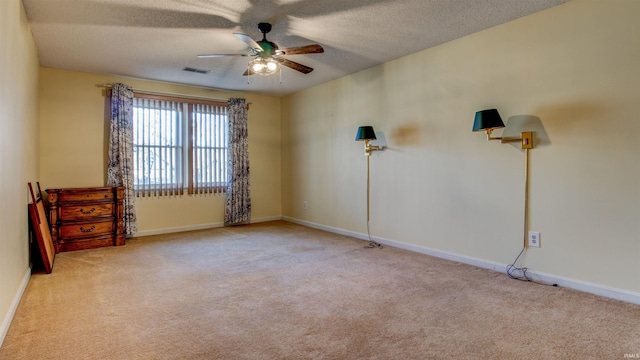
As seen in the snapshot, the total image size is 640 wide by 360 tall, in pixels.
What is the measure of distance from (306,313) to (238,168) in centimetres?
416

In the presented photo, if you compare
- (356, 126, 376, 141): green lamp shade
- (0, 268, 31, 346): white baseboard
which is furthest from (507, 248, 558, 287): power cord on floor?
(0, 268, 31, 346): white baseboard

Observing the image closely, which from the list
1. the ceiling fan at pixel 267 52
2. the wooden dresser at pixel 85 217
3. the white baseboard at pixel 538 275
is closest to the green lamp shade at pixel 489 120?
the white baseboard at pixel 538 275

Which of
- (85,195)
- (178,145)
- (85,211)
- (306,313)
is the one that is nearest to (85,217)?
(85,211)

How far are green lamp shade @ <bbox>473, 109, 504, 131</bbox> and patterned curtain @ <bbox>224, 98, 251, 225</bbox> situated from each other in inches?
166

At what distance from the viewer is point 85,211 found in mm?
4535

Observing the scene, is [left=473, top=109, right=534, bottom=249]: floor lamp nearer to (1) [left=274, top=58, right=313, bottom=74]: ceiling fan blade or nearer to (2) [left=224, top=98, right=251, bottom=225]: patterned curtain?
(1) [left=274, top=58, right=313, bottom=74]: ceiling fan blade

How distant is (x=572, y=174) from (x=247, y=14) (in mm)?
3244

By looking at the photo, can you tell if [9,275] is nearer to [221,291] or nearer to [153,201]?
[221,291]

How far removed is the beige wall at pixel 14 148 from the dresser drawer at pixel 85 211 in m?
0.84

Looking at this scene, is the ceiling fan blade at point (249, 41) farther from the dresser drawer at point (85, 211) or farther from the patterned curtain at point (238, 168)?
the dresser drawer at point (85, 211)

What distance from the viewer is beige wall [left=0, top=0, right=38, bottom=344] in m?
2.27

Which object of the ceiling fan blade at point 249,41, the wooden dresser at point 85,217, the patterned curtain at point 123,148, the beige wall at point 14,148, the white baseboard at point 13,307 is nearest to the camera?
the white baseboard at point 13,307

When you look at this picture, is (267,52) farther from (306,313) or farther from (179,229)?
(179,229)

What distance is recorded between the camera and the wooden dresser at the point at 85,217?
4.32 metres
